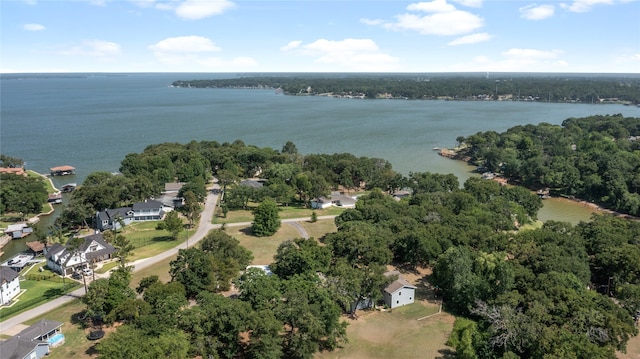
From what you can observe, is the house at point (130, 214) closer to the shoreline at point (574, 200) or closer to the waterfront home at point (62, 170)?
the waterfront home at point (62, 170)

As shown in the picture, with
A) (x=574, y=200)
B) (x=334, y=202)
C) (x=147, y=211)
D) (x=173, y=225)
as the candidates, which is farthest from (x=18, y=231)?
(x=574, y=200)

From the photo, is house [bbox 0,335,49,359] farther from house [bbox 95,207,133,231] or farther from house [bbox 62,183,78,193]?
house [bbox 62,183,78,193]

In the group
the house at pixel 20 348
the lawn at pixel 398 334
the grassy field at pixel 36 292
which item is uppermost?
the house at pixel 20 348

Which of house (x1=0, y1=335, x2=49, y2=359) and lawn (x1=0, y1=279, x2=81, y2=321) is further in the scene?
lawn (x1=0, y1=279, x2=81, y2=321)

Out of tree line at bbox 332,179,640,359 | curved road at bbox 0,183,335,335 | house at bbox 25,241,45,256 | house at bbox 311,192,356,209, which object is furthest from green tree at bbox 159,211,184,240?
house at bbox 311,192,356,209

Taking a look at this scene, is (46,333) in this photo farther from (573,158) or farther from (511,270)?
(573,158)

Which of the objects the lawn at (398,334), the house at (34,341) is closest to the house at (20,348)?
the house at (34,341)

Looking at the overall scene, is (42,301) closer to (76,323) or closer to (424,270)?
(76,323)
